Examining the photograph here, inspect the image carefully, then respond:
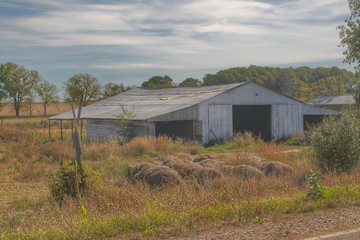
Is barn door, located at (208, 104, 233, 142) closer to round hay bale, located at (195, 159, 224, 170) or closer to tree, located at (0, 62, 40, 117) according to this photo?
round hay bale, located at (195, 159, 224, 170)

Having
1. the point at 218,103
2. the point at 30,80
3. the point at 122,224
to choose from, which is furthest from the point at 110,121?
the point at 30,80

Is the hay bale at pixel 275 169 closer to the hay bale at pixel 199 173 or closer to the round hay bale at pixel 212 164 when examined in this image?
the round hay bale at pixel 212 164

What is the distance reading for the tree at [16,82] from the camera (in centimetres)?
8906

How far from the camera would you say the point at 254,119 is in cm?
3894

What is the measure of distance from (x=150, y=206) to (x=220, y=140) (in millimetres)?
25092

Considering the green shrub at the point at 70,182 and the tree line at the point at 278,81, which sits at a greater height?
the tree line at the point at 278,81

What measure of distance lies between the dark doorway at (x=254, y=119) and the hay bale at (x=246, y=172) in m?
22.1

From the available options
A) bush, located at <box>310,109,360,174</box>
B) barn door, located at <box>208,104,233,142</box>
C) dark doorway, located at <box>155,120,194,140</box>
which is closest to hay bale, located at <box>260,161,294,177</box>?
bush, located at <box>310,109,360,174</box>

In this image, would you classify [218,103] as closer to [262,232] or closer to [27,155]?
[27,155]

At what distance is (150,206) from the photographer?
8.20 metres

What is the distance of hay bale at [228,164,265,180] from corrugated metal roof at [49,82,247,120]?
55.5 feet

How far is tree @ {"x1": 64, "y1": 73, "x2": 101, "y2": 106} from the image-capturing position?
87.1 m

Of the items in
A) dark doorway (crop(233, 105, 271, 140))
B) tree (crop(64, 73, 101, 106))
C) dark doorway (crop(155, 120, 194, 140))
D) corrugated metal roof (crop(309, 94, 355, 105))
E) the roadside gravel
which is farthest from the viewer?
tree (crop(64, 73, 101, 106))

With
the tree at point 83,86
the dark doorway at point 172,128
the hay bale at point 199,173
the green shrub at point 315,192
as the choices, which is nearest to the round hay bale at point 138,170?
the hay bale at point 199,173
